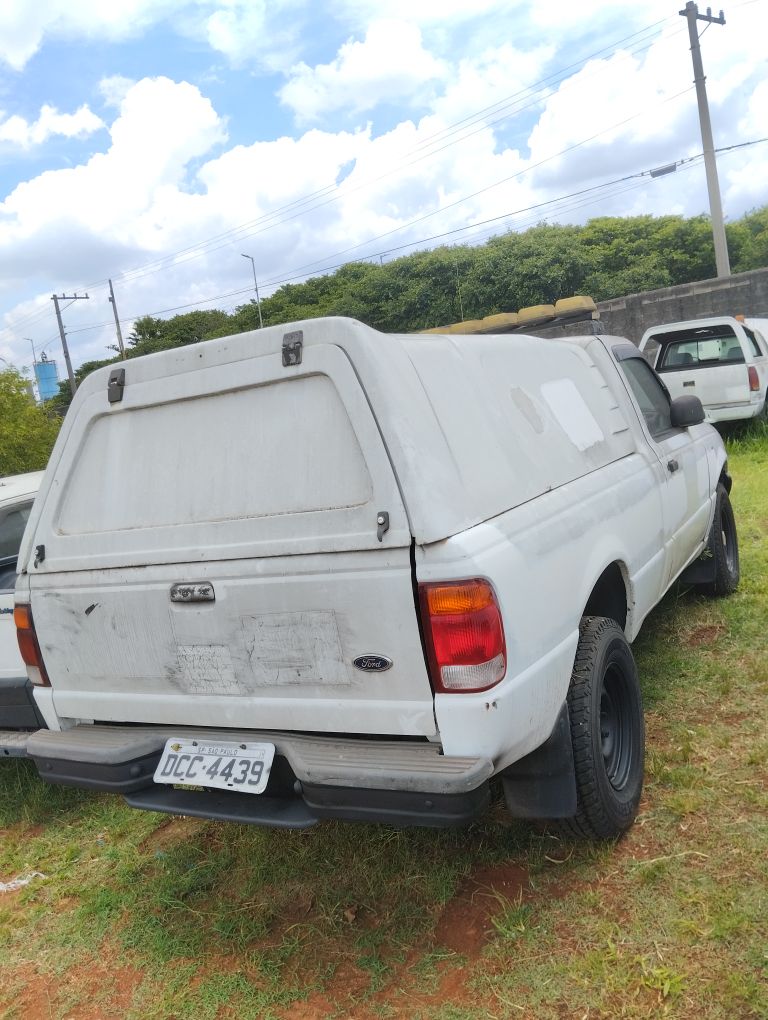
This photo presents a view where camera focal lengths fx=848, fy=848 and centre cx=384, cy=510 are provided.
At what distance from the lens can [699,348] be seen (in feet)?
37.9

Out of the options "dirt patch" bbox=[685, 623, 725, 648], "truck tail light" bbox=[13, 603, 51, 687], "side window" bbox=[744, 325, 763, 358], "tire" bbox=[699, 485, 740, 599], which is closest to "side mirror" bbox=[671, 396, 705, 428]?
"tire" bbox=[699, 485, 740, 599]

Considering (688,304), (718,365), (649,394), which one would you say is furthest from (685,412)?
(688,304)

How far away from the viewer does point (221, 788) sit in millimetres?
2711

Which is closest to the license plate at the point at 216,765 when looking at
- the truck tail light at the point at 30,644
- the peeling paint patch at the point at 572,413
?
the truck tail light at the point at 30,644

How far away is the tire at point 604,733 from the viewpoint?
2.84 meters

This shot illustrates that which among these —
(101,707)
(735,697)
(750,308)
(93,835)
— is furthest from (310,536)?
(750,308)

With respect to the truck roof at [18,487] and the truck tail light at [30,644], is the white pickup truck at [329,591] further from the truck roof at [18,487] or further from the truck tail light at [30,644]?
the truck roof at [18,487]

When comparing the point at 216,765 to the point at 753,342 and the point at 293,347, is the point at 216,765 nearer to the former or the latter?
the point at 293,347

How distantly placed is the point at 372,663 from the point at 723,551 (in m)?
3.66

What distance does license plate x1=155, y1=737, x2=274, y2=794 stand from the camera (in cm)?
268

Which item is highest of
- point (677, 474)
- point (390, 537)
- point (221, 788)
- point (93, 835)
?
point (390, 537)

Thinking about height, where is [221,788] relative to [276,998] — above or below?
above

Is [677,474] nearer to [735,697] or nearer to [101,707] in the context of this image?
[735,697]

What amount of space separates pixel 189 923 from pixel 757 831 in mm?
2078
